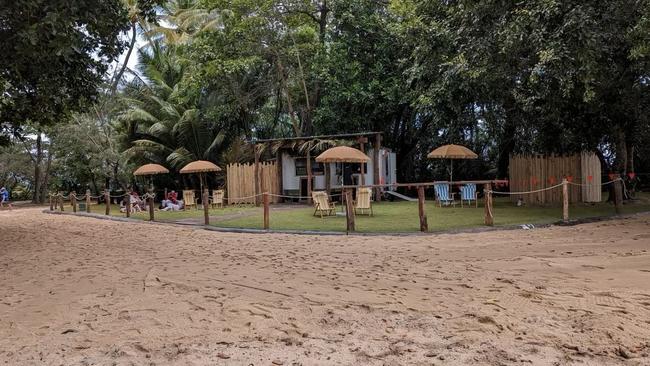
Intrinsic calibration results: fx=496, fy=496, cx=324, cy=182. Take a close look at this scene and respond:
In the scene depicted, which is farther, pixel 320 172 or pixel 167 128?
pixel 167 128

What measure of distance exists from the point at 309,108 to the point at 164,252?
15650 millimetres

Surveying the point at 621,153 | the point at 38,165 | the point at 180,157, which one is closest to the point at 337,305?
the point at 621,153

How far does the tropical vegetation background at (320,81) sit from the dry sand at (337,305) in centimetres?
394

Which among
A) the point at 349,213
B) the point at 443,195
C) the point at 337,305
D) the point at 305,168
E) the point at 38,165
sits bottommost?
the point at 337,305

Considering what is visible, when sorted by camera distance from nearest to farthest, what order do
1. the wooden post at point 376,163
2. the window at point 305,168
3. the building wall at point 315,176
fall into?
the wooden post at point 376,163
the building wall at point 315,176
the window at point 305,168

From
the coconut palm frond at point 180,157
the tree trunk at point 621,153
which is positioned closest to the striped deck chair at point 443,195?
the tree trunk at point 621,153

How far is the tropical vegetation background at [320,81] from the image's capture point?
9.70 meters

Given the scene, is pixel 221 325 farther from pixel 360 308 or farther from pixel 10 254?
pixel 10 254

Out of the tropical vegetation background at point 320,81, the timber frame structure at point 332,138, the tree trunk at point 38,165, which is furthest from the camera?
the tree trunk at point 38,165

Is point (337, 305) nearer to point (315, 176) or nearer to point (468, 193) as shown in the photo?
point (468, 193)

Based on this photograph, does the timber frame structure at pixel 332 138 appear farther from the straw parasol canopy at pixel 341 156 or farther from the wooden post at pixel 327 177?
the straw parasol canopy at pixel 341 156

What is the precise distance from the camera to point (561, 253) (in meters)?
7.33

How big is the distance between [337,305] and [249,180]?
54.1ft

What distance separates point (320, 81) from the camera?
72.9ft
